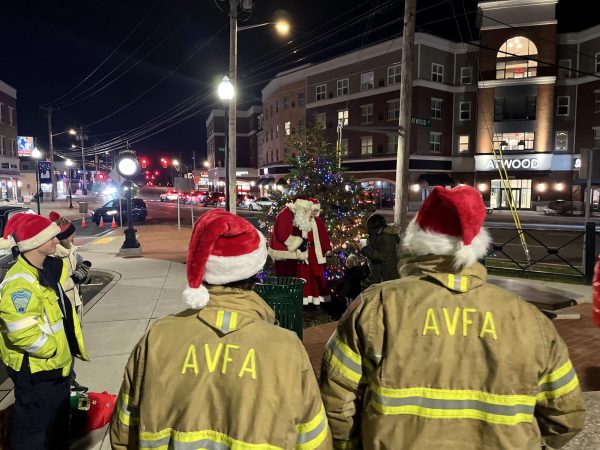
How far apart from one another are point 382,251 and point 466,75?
40.0 metres

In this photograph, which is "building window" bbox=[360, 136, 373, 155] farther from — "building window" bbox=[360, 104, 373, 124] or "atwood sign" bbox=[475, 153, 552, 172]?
"atwood sign" bbox=[475, 153, 552, 172]

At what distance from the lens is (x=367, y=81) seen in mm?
43188

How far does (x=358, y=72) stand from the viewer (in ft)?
144

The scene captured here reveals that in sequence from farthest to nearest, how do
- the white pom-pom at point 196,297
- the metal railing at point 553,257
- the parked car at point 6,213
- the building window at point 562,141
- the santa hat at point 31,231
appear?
the building window at point 562,141
the metal railing at point 553,257
the parked car at point 6,213
the santa hat at point 31,231
the white pom-pom at point 196,297

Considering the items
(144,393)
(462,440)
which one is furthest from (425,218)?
(144,393)

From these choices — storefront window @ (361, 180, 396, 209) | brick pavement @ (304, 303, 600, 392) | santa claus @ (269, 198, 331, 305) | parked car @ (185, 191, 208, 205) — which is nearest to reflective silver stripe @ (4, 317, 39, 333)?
brick pavement @ (304, 303, 600, 392)

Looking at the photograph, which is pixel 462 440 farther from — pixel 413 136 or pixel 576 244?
pixel 413 136

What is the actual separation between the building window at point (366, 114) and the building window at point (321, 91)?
5676 millimetres

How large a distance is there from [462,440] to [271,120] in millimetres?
59872

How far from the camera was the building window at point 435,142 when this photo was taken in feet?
134

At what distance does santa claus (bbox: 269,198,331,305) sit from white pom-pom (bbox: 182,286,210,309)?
555 centimetres

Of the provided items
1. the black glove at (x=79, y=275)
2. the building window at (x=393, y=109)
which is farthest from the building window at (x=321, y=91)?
the black glove at (x=79, y=275)

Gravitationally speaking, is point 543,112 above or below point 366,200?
above

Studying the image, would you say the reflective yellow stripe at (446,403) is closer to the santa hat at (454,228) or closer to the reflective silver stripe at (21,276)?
the santa hat at (454,228)
